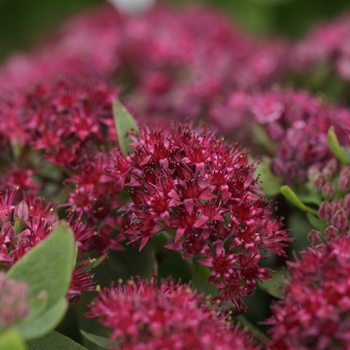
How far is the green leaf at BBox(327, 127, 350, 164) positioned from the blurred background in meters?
1.24

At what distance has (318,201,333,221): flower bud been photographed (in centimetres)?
89

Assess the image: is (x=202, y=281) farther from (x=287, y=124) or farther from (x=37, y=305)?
(x=287, y=124)

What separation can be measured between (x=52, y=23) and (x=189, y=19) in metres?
0.72

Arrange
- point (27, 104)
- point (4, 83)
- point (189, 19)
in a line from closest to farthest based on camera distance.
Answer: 1. point (27, 104)
2. point (4, 83)
3. point (189, 19)

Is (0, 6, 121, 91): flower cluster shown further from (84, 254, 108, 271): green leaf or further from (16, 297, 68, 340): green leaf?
(16, 297, 68, 340): green leaf

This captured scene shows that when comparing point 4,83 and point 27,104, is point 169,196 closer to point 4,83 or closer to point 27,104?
point 27,104

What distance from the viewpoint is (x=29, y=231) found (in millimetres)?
797

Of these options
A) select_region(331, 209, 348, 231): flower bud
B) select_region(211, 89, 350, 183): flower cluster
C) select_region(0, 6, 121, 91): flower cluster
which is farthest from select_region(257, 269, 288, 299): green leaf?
select_region(0, 6, 121, 91): flower cluster

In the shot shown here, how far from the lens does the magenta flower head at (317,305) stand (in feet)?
2.12

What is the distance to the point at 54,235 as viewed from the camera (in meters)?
0.67

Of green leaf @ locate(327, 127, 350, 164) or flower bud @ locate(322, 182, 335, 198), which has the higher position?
green leaf @ locate(327, 127, 350, 164)

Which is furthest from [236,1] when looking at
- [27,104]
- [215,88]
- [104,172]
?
[104,172]

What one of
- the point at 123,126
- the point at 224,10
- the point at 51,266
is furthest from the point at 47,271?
the point at 224,10

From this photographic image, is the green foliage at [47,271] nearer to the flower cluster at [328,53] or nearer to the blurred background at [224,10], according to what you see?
the flower cluster at [328,53]
